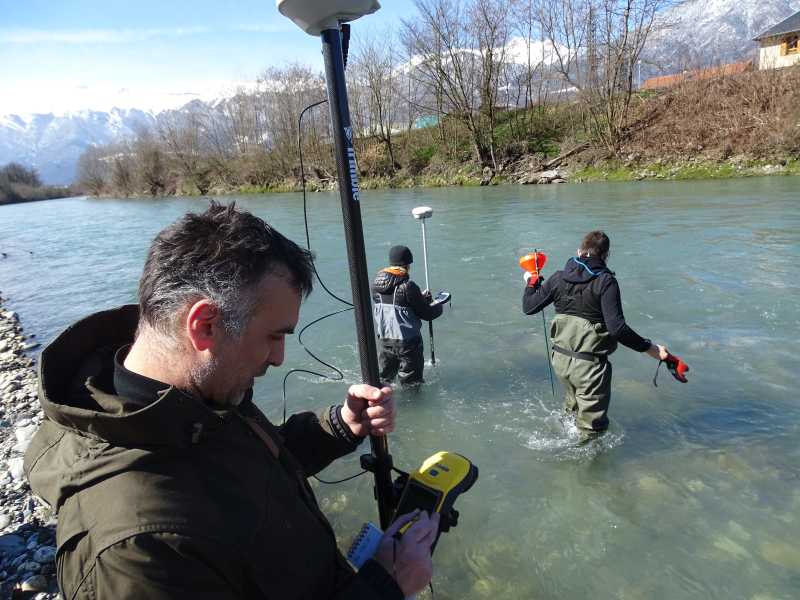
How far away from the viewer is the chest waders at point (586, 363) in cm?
457

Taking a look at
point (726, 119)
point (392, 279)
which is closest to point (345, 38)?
point (392, 279)

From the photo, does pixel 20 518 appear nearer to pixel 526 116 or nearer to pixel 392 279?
pixel 392 279

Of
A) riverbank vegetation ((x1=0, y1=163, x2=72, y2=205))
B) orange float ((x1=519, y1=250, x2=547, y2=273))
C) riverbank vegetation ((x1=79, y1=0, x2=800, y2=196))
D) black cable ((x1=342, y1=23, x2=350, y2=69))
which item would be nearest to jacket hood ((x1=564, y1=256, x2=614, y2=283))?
orange float ((x1=519, y1=250, x2=547, y2=273))

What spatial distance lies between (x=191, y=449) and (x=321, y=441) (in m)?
0.99

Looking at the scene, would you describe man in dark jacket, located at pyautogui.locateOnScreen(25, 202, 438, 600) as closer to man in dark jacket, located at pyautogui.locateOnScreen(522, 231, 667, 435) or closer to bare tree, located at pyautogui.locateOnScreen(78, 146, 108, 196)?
man in dark jacket, located at pyautogui.locateOnScreen(522, 231, 667, 435)

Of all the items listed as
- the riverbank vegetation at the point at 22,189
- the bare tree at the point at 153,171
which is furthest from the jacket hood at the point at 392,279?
the riverbank vegetation at the point at 22,189

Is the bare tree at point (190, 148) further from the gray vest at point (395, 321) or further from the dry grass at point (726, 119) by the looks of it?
the gray vest at point (395, 321)

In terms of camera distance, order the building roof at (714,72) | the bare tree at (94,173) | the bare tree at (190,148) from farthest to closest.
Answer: the bare tree at (94,173)
the bare tree at (190,148)
the building roof at (714,72)

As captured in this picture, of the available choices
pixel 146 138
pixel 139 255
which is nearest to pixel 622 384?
pixel 139 255

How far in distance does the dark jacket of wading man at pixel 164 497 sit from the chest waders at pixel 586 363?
137 inches

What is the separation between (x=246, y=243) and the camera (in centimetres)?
148

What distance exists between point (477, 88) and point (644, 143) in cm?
1267

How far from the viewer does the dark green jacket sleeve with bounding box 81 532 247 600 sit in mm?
1136

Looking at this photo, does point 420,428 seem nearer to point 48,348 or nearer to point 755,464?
point 755,464
